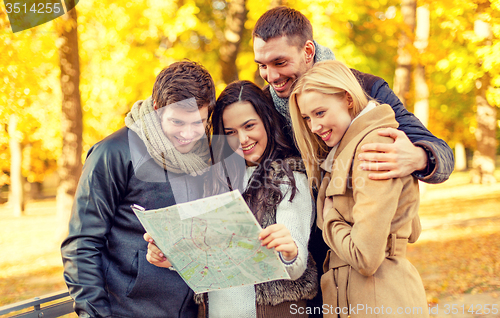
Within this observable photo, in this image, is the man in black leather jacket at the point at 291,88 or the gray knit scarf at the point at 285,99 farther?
the gray knit scarf at the point at 285,99

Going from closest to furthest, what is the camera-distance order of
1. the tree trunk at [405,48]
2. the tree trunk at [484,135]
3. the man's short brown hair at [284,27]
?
1. the man's short brown hair at [284,27]
2. the tree trunk at [405,48]
3. the tree trunk at [484,135]

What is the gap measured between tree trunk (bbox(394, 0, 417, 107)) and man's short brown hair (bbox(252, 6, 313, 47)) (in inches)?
272

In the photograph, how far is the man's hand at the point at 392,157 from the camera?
1.80 m

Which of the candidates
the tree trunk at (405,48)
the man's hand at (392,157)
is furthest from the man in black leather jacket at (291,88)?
the tree trunk at (405,48)

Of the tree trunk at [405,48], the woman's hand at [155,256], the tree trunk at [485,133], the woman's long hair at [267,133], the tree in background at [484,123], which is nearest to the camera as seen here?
the woman's hand at [155,256]

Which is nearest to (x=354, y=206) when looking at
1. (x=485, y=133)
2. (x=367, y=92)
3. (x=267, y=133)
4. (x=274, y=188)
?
(x=274, y=188)

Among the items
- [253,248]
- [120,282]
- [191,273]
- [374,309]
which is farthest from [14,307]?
[374,309]

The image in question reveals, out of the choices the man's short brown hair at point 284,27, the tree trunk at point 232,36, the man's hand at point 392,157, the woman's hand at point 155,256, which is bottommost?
the woman's hand at point 155,256

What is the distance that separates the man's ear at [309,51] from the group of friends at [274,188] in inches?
20.4

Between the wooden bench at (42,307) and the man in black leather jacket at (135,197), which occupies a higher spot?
the man in black leather jacket at (135,197)

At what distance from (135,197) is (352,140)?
1.21 meters

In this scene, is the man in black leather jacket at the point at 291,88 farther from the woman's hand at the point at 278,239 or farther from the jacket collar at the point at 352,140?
the woman's hand at the point at 278,239

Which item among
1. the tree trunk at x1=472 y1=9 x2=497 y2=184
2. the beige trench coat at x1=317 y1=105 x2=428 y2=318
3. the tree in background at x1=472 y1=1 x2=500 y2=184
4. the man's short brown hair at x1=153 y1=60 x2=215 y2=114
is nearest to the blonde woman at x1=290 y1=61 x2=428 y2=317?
the beige trench coat at x1=317 y1=105 x2=428 y2=318

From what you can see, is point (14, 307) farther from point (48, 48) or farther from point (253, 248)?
point (48, 48)
